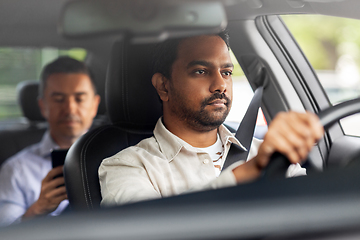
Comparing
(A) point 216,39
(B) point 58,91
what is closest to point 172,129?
(A) point 216,39

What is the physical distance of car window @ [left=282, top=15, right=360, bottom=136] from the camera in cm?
134

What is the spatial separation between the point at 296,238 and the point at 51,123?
1.82m

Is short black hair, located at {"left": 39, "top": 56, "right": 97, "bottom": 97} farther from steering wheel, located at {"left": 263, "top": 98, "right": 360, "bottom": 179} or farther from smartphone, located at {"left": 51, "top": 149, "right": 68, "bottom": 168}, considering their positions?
steering wheel, located at {"left": 263, "top": 98, "right": 360, "bottom": 179}

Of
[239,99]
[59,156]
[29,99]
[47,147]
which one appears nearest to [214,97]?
[239,99]

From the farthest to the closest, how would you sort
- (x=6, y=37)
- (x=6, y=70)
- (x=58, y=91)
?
(x=6, y=70) → (x=6, y=37) → (x=58, y=91)

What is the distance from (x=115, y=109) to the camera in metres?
1.50

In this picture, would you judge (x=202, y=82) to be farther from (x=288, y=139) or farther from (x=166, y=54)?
(x=288, y=139)

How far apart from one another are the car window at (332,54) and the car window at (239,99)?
0.88 feet

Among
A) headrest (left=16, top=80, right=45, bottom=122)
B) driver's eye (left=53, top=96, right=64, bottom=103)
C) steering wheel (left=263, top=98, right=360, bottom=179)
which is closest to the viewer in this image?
steering wheel (left=263, top=98, right=360, bottom=179)

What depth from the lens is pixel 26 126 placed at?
2867 millimetres

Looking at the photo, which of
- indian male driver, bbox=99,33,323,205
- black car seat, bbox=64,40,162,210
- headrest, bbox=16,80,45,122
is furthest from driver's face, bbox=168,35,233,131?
headrest, bbox=16,80,45,122

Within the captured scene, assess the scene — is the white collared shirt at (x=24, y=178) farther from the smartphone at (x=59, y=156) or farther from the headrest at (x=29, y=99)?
the headrest at (x=29, y=99)

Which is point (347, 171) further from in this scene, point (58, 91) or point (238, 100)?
point (58, 91)

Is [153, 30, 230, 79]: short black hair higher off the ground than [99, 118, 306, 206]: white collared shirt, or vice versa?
[153, 30, 230, 79]: short black hair
